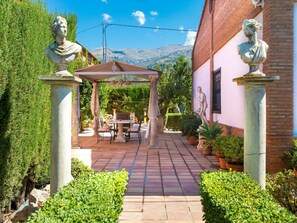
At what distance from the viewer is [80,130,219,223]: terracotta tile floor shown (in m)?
4.12

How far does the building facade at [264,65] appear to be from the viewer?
218 inches

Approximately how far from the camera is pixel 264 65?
5777 mm

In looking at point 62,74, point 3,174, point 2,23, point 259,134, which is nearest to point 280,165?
point 259,134

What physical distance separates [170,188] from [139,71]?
5.41 m

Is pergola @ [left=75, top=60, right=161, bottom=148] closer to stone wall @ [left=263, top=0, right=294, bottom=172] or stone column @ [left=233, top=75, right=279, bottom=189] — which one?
stone wall @ [left=263, top=0, right=294, bottom=172]

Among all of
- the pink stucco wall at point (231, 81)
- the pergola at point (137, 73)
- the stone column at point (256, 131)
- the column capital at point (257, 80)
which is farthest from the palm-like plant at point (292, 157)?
the pergola at point (137, 73)

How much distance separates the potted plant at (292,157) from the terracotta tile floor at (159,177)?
1.70 metres

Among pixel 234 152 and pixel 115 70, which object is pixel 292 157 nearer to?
pixel 234 152

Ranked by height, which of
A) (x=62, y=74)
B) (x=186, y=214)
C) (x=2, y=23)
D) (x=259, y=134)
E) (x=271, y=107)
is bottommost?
(x=186, y=214)

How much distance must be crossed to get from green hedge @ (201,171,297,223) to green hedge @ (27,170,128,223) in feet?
3.02

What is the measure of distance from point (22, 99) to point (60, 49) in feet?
3.43

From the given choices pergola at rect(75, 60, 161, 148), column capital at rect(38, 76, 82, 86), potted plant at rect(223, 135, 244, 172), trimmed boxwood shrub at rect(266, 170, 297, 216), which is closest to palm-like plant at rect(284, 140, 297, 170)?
potted plant at rect(223, 135, 244, 172)

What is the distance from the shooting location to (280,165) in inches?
220

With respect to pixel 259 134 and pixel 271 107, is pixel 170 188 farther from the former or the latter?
pixel 271 107
